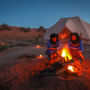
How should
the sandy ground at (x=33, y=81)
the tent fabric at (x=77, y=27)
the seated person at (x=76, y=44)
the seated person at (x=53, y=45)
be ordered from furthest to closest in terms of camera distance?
the tent fabric at (x=77, y=27)
the seated person at (x=53, y=45)
the seated person at (x=76, y=44)
the sandy ground at (x=33, y=81)

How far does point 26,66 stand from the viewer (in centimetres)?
309

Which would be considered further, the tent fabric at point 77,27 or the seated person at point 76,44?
the tent fabric at point 77,27

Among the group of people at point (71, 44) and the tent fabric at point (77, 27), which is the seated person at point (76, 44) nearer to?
the group of people at point (71, 44)

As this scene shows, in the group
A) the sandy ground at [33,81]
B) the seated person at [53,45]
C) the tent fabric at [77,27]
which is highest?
the tent fabric at [77,27]

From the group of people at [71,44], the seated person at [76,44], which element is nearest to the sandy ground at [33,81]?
the group of people at [71,44]

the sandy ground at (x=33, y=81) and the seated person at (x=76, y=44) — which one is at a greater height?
the seated person at (x=76, y=44)

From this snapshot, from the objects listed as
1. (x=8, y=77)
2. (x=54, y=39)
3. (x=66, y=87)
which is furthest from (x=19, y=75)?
(x=54, y=39)

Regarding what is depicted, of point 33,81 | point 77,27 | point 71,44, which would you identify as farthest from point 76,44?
point 77,27

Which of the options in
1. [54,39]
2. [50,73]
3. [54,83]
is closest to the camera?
[54,83]

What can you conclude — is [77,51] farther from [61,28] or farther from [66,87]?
[61,28]

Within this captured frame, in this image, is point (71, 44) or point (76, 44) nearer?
point (76, 44)

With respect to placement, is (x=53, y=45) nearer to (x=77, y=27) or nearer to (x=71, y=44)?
(x=71, y=44)

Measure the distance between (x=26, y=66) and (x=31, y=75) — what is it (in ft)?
2.07

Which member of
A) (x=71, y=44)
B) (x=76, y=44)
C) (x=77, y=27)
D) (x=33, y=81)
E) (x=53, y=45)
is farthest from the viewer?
(x=77, y=27)
